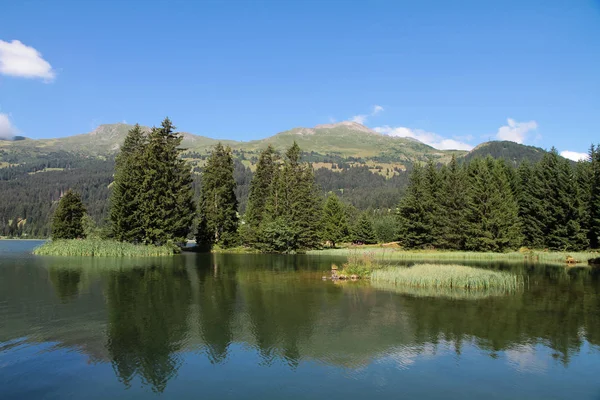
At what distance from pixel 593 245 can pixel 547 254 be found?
13.9 metres

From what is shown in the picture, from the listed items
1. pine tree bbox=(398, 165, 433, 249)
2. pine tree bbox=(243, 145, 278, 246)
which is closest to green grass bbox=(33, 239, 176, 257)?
pine tree bbox=(243, 145, 278, 246)

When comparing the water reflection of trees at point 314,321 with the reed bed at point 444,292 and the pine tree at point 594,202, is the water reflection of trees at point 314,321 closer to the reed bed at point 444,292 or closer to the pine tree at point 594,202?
the reed bed at point 444,292

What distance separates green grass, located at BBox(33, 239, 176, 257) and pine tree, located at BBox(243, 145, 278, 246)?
18.6m

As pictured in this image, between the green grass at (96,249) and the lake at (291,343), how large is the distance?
71.3 feet

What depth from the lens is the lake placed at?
32.6 ft

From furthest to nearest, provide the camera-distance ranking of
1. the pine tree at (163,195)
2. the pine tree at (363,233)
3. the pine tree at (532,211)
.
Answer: the pine tree at (363,233)
the pine tree at (532,211)
the pine tree at (163,195)

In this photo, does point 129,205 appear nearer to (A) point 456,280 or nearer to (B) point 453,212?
(A) point 456,280

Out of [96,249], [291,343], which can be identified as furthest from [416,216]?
[291,343]

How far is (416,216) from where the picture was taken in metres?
63.3

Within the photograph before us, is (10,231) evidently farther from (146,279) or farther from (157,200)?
(146,279)

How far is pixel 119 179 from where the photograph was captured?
5416cm

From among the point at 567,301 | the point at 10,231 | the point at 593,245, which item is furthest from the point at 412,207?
the point at 10,231

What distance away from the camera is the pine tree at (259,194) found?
6562cm

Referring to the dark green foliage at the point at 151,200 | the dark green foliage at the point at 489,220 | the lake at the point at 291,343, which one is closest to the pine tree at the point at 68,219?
the dark green foliage at the point at 151,200
